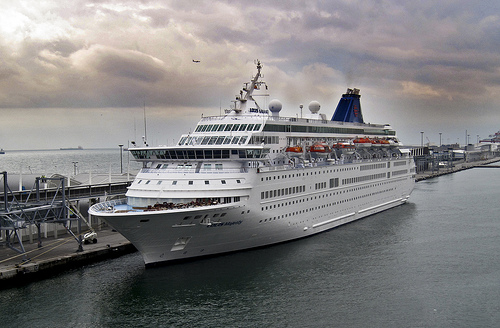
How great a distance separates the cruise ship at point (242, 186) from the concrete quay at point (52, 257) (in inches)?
140

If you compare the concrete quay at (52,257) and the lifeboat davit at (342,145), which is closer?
the concrete quay at (52,257)

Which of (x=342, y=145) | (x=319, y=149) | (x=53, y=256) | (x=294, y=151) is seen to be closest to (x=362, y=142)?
(x=342, y=145)

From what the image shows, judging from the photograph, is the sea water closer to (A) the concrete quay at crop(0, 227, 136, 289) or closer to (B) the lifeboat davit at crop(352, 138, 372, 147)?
(A) the concrete quay at crop(0, 227, 136, 289)

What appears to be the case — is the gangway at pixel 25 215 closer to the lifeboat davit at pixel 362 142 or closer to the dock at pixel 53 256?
the dock at pixel 53 256

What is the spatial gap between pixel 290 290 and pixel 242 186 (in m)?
6.96

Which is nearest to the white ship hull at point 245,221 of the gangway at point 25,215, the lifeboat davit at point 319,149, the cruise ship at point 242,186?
the cruise ship at point 242,186

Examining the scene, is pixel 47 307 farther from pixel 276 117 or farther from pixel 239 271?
pixel 276 117

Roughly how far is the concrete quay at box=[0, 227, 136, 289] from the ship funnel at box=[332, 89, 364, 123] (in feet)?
95.2

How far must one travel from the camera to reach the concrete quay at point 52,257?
23688 mm

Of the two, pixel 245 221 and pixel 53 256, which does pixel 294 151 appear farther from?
pixel 53 256

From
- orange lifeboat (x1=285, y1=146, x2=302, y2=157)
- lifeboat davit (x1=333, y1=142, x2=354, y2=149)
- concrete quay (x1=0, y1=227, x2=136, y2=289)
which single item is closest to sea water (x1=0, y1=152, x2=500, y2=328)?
concrete quay (x1=0, y1=227, x2=136, y2=289)

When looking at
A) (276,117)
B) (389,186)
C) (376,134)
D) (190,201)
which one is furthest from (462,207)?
(190,201)

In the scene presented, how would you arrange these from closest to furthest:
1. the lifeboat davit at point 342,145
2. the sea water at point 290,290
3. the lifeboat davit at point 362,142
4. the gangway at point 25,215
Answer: the sea water at point 290,290, the gangway at point 25,215, the lifeboat davit at point 342,145, the lifeboat davit at point 362,142

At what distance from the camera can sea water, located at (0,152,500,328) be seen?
19.7 meters
